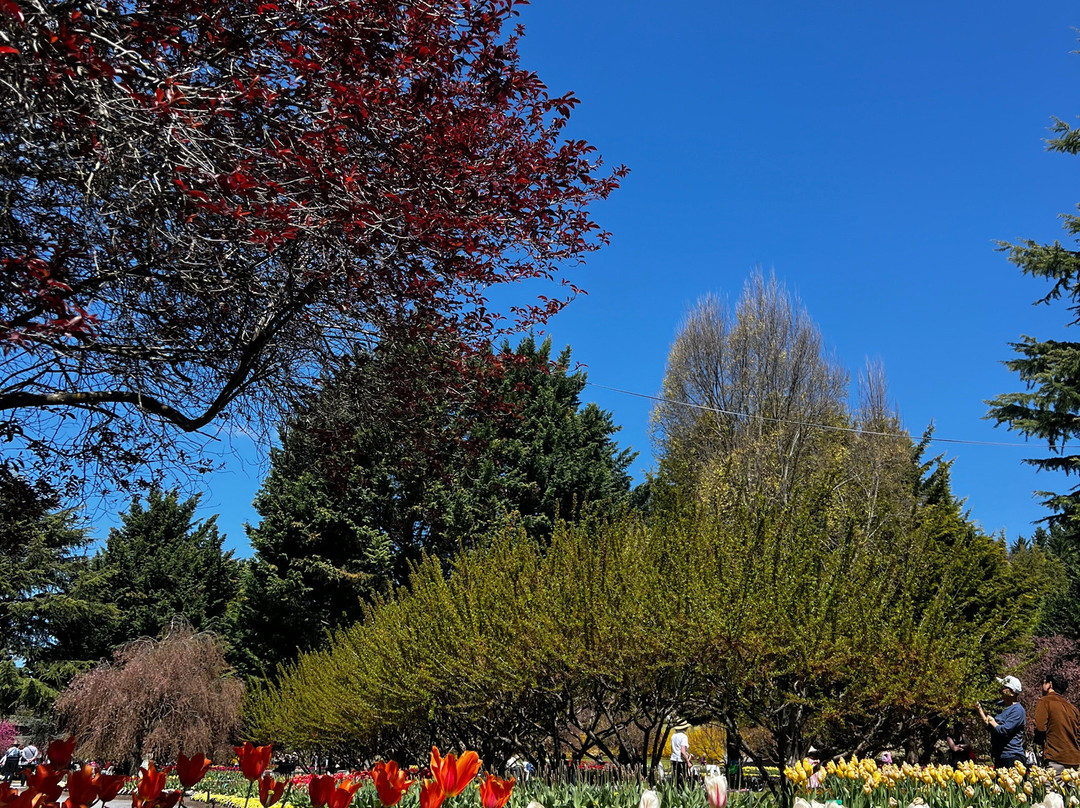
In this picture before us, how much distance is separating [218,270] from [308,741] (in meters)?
16.8

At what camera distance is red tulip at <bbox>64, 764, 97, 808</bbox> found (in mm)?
2125

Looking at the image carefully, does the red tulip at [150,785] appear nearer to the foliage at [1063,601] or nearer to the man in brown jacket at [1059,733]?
the man in brown jacket at [1059,733]

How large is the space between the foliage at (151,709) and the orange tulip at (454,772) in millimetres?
23691

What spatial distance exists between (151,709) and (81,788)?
2372 centimetres

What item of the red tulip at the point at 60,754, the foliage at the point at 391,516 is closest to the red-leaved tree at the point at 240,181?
the red tulip at the point at 60,754

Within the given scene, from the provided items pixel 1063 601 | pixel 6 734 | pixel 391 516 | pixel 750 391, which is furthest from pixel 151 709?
pixel 1063 601

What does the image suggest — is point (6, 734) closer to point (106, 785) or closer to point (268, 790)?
point (106, 785)

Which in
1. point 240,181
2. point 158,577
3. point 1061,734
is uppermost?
point 158,577

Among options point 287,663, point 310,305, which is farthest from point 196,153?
point 287,663

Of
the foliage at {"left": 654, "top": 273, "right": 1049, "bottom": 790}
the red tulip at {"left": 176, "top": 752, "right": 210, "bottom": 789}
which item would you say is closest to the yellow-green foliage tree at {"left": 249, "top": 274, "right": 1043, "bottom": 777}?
the foliage at {"left": 654, "top": 273, "right": 1049, "bottom": 790}

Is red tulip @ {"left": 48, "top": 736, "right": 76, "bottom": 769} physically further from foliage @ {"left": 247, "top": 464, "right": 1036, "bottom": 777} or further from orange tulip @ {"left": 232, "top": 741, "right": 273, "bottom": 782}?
foliage @ {"left": 247, "top": 464, "right": 1036, "bottom": 777}

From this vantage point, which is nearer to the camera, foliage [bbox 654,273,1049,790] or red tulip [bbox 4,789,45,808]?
red tulip [bbox 4,789,45,808]

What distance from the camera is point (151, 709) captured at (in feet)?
74.4

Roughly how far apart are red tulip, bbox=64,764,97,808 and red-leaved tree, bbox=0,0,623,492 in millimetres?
1680
